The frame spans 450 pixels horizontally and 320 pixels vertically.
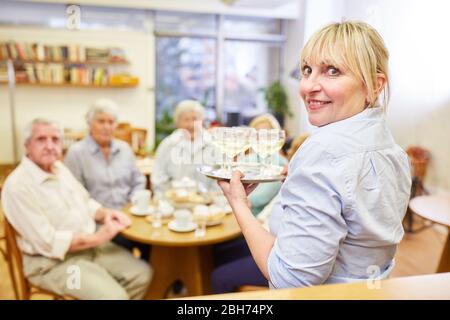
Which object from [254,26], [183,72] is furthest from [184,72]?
[254,26]

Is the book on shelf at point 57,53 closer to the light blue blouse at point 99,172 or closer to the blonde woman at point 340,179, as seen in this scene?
the light blue blouse at point 99,172

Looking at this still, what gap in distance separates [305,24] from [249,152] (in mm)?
360

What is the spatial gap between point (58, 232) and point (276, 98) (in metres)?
4.46

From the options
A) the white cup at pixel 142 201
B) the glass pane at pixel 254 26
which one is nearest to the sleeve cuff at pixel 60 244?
the white cup at pixel 142 201

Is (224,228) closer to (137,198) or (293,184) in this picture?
(137,198)

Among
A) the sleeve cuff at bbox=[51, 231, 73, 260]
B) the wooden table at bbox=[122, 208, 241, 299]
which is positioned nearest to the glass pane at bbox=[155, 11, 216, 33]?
the wooden table at bbox=[122, 208, 241, 299]

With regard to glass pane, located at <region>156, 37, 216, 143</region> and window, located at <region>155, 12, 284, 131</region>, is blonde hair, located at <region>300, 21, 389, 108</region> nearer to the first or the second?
window, located at <region>155, 12, 284, 131</region>

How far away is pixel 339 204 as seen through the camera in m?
0.68

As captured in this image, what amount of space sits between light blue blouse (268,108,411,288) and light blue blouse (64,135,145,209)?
76.2 inches

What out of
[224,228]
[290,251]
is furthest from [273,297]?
[224,228]

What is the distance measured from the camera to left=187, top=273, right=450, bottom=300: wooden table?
0.63 m

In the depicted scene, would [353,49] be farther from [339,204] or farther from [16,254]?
[16,254]

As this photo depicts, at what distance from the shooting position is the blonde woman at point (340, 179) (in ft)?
2.23

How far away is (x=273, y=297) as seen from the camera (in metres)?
0.63
